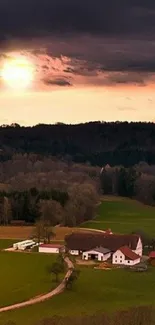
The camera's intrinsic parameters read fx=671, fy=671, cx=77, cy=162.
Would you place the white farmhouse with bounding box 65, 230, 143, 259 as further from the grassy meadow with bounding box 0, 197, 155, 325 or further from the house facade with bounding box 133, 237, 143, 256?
the grassy meadow with bounding box 0, 197, 155, 325

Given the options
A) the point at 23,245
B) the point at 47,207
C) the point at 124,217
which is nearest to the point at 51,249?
the point at 23,245

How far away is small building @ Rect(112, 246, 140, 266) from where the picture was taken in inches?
2142

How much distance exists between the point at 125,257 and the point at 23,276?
11.1m

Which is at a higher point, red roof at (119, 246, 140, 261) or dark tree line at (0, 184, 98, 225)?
dark tree line at (0, 184, 98, 225)

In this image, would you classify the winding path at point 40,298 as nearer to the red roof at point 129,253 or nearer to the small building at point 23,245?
the red roof at point 129,253

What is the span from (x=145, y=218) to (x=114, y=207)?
13575 millimetres

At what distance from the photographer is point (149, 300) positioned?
4000 centimetres

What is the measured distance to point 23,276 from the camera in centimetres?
4700

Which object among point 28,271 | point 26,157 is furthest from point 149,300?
point 26,157

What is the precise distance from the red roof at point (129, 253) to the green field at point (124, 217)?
12.9 metres

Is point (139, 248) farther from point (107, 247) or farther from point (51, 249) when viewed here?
point (51, 249)

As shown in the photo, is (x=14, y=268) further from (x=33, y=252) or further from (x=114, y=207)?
(x=114, y=207)

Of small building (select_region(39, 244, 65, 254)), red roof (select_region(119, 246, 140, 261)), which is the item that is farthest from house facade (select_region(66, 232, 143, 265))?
small building (select_region(39, 244, 65, 254))

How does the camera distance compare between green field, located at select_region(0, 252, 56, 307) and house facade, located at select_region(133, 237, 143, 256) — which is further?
house facade, located at select_region(133, 237, 143, 256)
